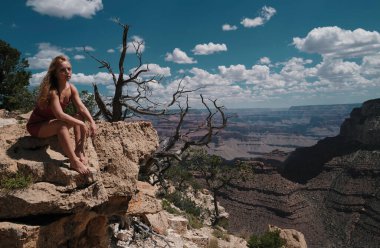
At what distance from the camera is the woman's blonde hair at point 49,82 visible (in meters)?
6.18

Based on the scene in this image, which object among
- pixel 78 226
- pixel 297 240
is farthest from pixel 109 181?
pixel 297 240

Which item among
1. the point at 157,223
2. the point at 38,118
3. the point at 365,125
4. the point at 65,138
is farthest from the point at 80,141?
the point at 365,125

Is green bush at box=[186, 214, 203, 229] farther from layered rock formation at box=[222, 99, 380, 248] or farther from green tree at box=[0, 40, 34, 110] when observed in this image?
layered rock formation at box=[222, 99, 380, 248]

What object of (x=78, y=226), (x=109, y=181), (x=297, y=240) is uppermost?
(x=109, y=181)

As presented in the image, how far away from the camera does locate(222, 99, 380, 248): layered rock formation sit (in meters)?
67.2

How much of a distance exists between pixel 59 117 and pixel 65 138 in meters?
0.34

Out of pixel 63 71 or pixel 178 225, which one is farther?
pixel 178 225

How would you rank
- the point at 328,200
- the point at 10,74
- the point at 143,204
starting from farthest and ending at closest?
the point at 328,200 → the point at 10,74 → the point at 143,204

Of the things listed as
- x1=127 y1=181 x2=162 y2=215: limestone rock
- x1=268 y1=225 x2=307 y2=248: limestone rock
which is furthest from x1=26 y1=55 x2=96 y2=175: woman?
x1=268 y1=225 x2=307 y2=248: limestone rock

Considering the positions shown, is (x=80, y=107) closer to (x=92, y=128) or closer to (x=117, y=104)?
(x=92, y=128)

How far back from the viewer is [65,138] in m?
6.09

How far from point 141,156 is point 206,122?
585 cm

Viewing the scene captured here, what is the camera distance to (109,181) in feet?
23.1

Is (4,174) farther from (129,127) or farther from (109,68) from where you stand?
(109,68)
